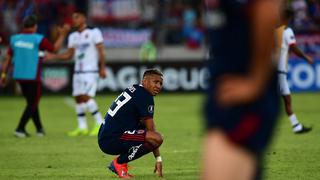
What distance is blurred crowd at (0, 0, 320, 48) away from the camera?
29234mm

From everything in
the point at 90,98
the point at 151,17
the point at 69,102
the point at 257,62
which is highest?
the point at 257,62

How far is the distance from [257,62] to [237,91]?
182 mm

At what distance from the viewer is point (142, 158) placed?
11898 millimetres

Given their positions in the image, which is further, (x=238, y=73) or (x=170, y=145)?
(x=170, y=145)

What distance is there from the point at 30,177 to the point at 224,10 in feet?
19.5

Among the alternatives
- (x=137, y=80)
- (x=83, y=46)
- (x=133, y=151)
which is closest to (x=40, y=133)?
(x=83, y=46)

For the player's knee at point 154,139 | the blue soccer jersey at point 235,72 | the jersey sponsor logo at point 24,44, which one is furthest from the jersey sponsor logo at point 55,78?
the blue soccer jersey at point 235,72

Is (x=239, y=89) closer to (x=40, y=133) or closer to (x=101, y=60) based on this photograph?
(x=101, y=60)

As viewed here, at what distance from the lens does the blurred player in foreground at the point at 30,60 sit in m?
15.4

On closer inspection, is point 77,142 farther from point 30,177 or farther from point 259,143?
point 259,143

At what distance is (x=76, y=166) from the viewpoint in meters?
10.9

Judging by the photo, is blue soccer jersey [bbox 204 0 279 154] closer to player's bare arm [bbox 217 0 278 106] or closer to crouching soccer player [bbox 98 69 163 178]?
player's bare arm [bbox 217 0 278 106]

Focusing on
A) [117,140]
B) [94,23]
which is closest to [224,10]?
→ [117,140]

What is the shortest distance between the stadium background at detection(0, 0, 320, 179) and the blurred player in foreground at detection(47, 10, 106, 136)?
33.6 inches
